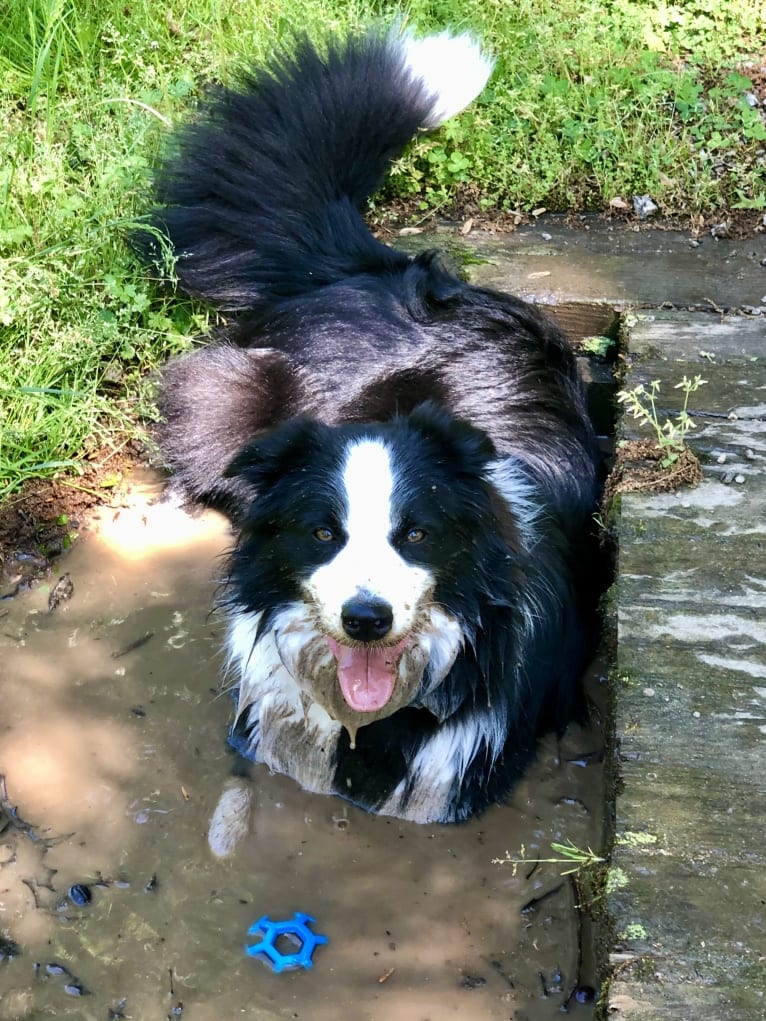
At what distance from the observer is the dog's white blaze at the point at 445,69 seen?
12.7ft

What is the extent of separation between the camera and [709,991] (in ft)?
6.06

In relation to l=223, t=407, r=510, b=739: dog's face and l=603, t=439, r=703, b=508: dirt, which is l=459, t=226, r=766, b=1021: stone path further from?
l=223, t=407, r=510, b=739: dog's face

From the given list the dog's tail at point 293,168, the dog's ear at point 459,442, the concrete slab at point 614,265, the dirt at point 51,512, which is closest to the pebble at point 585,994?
the dog's ear at point 459,442

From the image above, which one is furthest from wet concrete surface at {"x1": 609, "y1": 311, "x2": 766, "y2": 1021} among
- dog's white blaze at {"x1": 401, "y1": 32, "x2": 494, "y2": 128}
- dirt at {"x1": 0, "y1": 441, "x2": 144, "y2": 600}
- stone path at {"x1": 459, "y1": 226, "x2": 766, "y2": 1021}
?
dirt at {"x1": 0, "y1": 441, "x2": 144, "y2": 600}

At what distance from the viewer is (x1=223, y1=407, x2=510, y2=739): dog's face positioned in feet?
7.39

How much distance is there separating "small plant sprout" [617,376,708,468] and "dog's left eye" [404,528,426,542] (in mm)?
874

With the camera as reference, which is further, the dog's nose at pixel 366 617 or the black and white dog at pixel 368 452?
the black and white dog at pixel 368 452

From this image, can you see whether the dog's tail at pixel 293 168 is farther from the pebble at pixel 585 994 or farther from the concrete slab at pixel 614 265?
the pebble at pixel 585 994

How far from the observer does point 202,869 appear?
2582 mm

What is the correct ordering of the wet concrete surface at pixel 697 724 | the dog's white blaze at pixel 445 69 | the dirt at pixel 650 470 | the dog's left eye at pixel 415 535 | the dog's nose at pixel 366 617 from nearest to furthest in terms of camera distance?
the wet concrete surface at pixel 697 724 → the dog's nose at pixel 366 617 → the dog's left eye at pixel 415 535 → the dirt at pixel 650 470 → the dog's white blaze at pixel 445 69

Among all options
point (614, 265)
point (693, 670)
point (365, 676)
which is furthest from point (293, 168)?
point (693, 670)

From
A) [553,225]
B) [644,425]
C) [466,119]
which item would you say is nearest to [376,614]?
[644,425]

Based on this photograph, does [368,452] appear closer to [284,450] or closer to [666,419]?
[284,450]

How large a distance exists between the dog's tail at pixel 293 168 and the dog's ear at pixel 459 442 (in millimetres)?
1125
